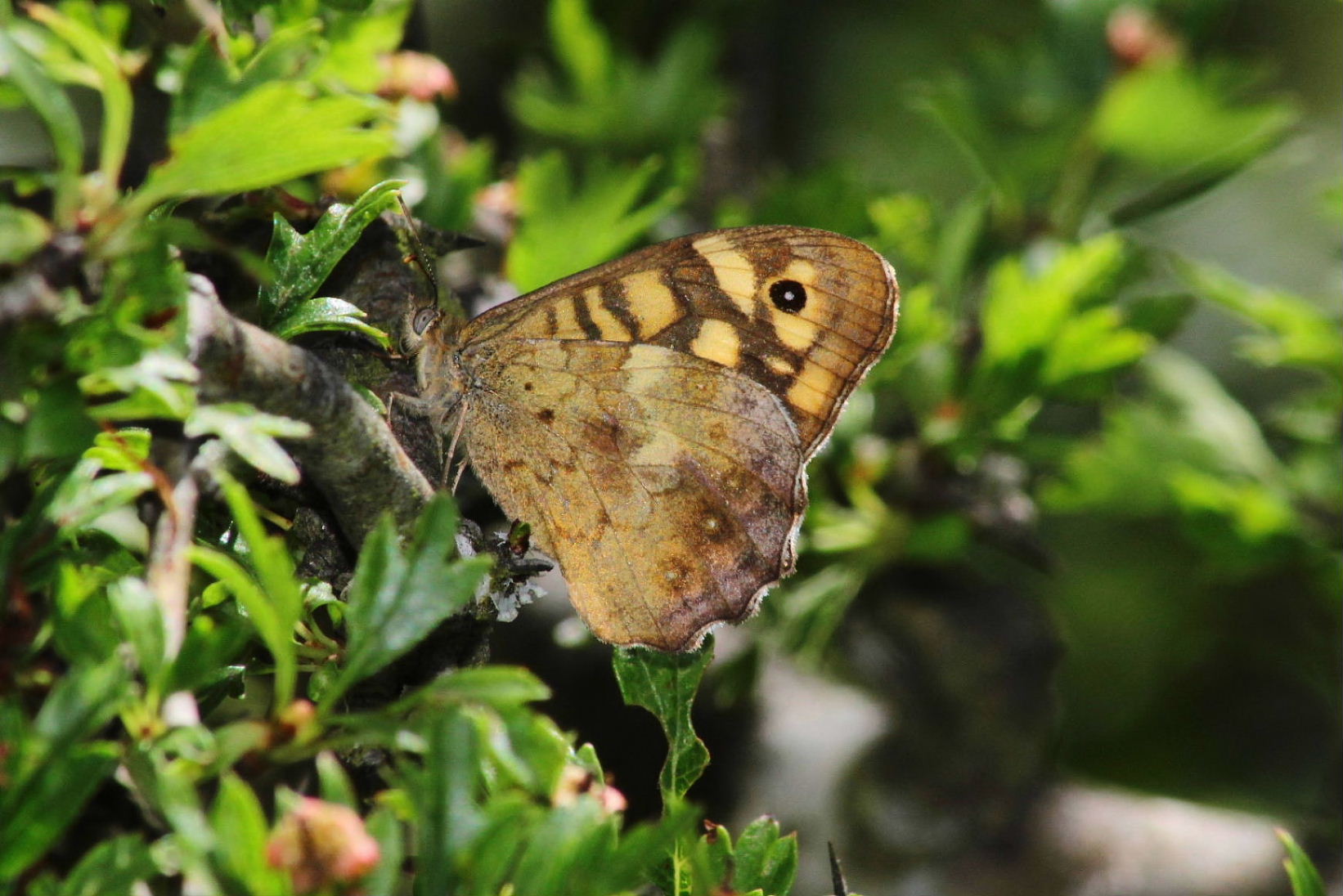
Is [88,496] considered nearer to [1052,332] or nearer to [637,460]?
[637,460]

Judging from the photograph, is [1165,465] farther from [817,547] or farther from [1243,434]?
[817,547]

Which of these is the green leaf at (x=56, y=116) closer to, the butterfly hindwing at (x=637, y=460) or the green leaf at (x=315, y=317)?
the green leaf at (x=315, y=317)

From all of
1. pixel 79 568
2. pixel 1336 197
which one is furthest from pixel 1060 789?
pixel 79 568

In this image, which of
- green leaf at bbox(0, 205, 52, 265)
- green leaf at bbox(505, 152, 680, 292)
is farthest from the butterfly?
green leaf at bbox(0, 205, 52, 265)

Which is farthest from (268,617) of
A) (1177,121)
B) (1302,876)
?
(1177,121)

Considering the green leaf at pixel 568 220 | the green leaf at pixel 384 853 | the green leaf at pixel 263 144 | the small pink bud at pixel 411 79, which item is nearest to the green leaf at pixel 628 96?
the green leaf at pixel 568 220

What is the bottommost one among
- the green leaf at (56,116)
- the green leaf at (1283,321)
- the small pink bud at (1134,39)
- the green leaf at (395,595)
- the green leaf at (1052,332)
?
the green leaf at (1283,321)

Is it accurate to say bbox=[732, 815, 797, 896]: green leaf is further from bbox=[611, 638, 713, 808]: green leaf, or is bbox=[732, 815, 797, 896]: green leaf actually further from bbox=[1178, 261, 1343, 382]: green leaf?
bbox=[1178, 261, 1343, 382]: green leaf
